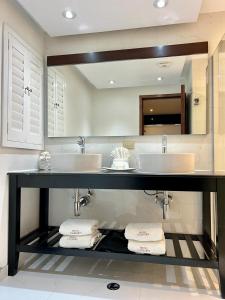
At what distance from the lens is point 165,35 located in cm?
201

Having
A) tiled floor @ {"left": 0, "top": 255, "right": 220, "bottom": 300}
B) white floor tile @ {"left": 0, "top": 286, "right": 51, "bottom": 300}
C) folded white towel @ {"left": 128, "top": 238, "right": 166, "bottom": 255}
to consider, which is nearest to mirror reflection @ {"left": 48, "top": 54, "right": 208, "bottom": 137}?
folded white towel @ {"left": 128, "top": 238, "right": 166, "bottom": 255}

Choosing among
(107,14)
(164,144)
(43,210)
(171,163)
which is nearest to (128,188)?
(171,163)

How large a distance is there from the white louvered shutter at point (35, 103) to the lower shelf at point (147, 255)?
2.50 ft

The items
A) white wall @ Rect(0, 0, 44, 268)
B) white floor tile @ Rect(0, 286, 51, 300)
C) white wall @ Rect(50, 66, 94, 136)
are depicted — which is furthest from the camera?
white wall @ Rect(50, 66, 94, 136)

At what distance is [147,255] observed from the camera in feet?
4.91

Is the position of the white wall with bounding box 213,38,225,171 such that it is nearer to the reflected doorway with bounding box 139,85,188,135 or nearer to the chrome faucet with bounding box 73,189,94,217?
the reflected doorway with bounding box 139,85,188,135

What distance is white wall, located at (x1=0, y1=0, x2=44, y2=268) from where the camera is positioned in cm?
159

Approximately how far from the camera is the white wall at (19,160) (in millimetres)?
1587

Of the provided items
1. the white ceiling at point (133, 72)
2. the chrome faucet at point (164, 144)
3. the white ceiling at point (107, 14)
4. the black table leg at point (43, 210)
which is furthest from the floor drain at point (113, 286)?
the white ceiling at point (107, 14)

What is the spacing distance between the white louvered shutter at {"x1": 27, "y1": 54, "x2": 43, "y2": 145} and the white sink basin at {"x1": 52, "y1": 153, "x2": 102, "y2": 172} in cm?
40

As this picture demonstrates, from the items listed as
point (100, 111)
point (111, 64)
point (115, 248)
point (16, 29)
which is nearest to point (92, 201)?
point (115, 248)

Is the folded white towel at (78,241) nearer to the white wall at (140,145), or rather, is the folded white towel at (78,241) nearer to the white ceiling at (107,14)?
the white wall at (140,145)

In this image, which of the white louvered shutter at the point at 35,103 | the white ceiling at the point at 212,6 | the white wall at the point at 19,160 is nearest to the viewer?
the white wall at the point at 19,160

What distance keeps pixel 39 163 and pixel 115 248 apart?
97 centimetres
